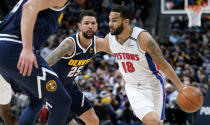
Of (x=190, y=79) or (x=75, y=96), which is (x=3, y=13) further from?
(x=75, y=96)

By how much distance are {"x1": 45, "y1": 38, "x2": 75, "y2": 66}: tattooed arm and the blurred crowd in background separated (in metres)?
1.02

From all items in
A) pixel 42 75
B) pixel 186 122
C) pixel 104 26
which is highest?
pixel 42 75

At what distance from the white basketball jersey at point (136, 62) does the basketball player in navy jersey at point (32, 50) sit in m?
1.61

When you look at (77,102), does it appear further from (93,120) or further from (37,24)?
(37,24)

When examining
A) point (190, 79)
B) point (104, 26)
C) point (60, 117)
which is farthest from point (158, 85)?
point (104, 26)

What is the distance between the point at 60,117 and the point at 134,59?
5.81 ft

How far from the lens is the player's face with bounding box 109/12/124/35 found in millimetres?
4520

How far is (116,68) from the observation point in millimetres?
12000

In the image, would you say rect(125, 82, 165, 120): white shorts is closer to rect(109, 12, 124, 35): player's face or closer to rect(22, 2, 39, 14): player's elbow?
rect(109, 12, 124, 35): player's face

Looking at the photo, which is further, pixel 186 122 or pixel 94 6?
pixel 94 6

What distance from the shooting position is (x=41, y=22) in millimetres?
3002

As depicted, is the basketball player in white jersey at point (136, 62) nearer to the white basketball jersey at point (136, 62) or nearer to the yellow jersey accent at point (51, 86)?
the white basketball jersey at point (136, 62)

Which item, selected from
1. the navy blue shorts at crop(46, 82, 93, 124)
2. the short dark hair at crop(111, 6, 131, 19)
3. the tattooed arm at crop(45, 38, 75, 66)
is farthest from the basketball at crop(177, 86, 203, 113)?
the tattooed arm at crop(45, 38, 75, 66)

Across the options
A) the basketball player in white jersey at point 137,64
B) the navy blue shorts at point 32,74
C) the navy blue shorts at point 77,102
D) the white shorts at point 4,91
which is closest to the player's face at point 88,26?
the basketball player in white jersey at point 137,64
